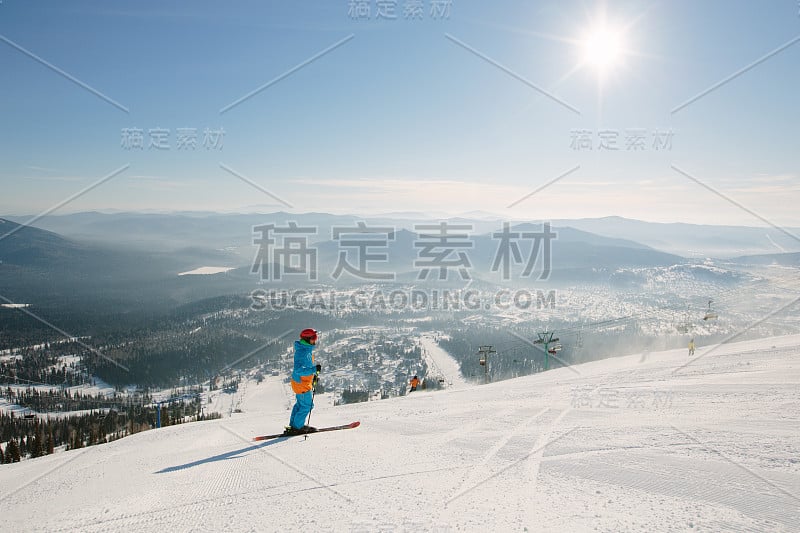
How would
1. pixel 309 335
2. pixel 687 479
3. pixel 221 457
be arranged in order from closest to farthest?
pixel 687 479
pixel 221 457
pixel 309 335

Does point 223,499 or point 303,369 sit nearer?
point 223,499

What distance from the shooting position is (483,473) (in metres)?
4.53

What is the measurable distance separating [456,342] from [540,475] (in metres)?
144

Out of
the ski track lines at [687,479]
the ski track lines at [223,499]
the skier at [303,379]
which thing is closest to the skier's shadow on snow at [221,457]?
the ski track lines at [223,499]

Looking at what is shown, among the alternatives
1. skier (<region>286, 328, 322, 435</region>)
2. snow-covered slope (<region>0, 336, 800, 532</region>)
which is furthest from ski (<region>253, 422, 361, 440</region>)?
snow-covered slope (<region>0, 336, 800, 532</region>)

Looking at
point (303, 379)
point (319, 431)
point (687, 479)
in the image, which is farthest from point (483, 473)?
point (303, 379)

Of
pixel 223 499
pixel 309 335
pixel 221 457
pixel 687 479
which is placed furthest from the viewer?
pixel 309 335

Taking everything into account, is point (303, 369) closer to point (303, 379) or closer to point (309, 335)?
point (303, 379)

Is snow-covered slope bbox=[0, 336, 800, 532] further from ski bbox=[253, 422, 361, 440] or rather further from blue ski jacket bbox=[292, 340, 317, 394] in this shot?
blue ski jacket bbox=[292, 340, 317, 394]

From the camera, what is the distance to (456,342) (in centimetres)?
14425

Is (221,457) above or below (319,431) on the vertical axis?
above

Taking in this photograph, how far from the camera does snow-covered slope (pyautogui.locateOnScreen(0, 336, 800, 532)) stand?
11.4 ft

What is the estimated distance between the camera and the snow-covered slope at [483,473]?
346 cm

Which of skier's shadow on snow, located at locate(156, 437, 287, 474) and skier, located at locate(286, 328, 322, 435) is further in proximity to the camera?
skier, located at locate(286, 328, 322, 435)
